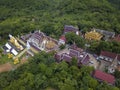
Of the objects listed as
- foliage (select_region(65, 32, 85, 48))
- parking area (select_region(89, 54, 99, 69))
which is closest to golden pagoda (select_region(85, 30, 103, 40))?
foliage (select_region(65, 32, 85, 48))

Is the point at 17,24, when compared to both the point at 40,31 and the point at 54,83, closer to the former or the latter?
the point at 40,31

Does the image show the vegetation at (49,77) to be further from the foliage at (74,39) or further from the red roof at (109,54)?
the foliage at (74,39)

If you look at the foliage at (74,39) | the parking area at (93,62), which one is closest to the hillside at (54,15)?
the foliage at (74,39)

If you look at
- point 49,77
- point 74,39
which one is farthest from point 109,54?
point 49,77

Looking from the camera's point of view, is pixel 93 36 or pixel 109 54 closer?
pixel 109 54

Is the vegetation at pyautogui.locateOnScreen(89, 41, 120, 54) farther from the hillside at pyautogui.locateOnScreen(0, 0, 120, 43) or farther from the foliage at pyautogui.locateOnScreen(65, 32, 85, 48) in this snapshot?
the hillside at pyautogui.locateOnScreen(0, 0, 120, 43)

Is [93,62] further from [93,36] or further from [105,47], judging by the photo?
[93,36]

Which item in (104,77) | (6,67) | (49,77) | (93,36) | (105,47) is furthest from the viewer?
(93,36)

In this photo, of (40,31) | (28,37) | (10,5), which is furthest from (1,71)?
(10,5)
